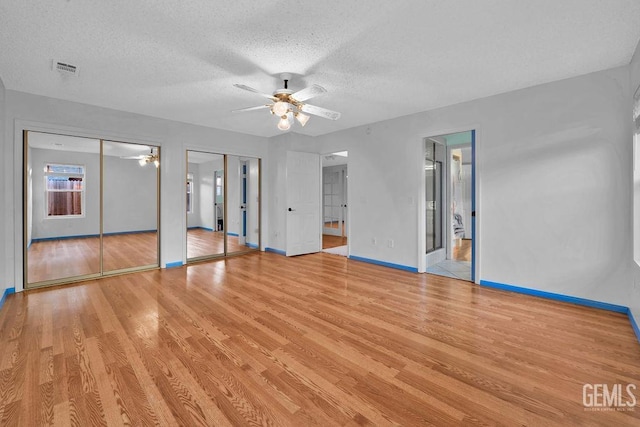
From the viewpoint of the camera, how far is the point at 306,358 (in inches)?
81.1

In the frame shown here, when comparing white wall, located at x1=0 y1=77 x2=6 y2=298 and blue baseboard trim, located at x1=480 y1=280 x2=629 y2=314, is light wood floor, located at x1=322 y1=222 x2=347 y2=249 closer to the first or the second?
blue baseboard trim, located at x1=480 y1=280 x2=629 y2=314

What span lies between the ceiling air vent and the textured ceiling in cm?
7

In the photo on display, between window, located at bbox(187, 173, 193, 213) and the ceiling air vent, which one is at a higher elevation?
the ceiling air vent

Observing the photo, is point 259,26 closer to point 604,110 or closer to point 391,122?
point 391,122

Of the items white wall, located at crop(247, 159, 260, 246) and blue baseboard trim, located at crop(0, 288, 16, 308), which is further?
white wall, located at crop(247, 159, 260, 246)

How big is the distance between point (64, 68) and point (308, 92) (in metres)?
2.61

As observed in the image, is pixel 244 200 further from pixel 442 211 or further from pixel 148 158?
pixel 442 211

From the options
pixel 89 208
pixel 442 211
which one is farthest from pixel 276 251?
pixel 442 211

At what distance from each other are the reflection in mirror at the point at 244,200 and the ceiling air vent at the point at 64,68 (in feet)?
11.1

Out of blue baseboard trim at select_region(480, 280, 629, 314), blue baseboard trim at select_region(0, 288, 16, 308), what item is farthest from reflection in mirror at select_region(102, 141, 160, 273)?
blue baseboard trim at select_region(480, 280, 629, 314)

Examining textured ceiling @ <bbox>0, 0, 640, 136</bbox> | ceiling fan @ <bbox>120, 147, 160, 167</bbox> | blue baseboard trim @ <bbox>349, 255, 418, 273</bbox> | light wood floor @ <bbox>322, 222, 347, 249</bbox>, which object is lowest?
blue baseboard trim @ <bbox>349, 255, 418, 273</bbox>

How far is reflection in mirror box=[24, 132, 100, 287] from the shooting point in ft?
13.2

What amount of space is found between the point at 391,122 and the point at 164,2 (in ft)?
12.1

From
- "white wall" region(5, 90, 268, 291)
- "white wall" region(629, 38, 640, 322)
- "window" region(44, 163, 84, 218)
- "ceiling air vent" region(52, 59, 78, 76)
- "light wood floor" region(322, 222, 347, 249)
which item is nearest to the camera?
"white wall" region(629, 38, 640, 322)
